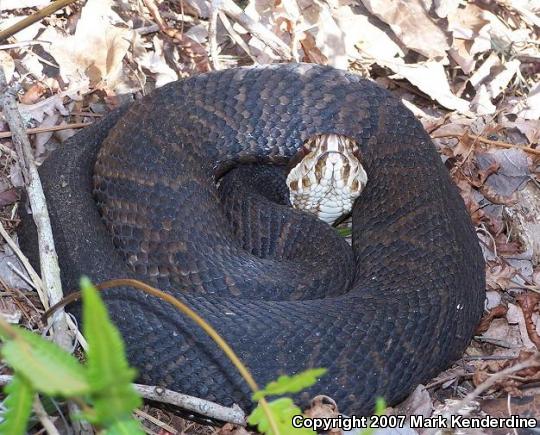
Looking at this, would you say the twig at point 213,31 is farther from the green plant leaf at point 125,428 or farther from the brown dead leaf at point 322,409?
the green plant leaf at point 125,428

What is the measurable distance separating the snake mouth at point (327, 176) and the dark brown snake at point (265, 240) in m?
0.12

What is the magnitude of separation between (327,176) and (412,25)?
6.97 feet

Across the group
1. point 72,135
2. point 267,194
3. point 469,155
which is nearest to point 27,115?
point 72,135

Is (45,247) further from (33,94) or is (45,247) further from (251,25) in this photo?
(251,25)

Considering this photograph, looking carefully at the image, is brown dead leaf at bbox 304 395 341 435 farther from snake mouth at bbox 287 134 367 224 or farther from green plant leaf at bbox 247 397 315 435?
snake mouth at bbox 287 134 367 224

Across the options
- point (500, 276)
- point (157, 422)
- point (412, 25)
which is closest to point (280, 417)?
point (157, 422)

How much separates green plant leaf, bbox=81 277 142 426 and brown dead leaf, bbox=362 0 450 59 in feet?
16.8


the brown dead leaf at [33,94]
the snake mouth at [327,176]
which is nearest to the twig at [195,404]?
the snake mouth at [327,176]

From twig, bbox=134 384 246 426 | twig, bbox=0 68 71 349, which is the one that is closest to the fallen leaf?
twig, bbox=0 68 71 349

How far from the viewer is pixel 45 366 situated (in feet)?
4.49

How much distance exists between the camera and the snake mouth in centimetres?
450

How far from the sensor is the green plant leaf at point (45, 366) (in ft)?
4.30

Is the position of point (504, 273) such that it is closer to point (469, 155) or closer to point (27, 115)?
point (469, 155)

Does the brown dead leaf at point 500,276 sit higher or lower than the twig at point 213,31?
lower
